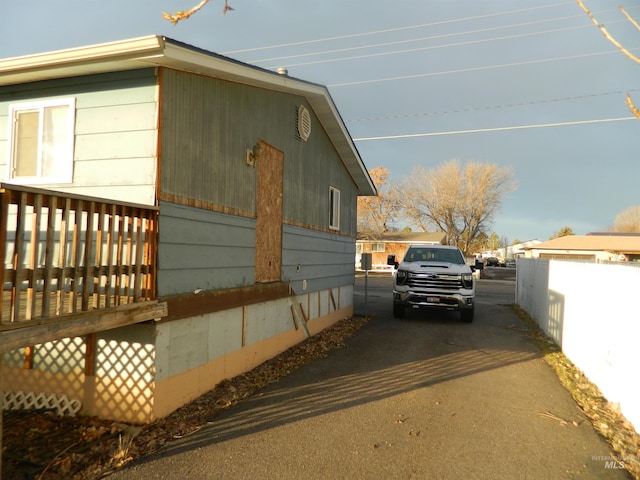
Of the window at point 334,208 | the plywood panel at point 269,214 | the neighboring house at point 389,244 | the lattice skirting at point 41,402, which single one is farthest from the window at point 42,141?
the neighboring house at point 389,244

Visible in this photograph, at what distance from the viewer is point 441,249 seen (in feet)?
47.7

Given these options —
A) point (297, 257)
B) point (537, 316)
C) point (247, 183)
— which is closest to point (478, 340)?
point (537, 316)

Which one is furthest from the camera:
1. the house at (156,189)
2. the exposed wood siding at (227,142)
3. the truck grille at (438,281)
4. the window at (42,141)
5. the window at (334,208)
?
the window at (334,208)

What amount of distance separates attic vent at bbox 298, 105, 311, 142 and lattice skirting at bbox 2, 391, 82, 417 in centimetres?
703

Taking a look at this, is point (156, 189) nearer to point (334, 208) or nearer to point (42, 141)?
point (42, 141)

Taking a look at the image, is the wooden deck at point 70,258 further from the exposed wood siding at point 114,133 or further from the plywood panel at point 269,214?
the plywood panel at point 269,214

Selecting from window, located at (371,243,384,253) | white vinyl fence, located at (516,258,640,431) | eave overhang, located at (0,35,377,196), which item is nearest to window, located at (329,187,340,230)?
eave overhang, located at (0,35,377,196)

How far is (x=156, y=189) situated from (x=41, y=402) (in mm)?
3164

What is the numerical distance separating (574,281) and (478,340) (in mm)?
2832

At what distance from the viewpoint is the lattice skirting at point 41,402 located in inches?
215

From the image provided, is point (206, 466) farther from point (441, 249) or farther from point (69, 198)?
point (441, 249)

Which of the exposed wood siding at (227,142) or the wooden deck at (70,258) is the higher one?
the exposed wood siding at (227,142)

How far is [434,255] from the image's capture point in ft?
47.7

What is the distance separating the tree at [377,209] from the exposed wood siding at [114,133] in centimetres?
4839
